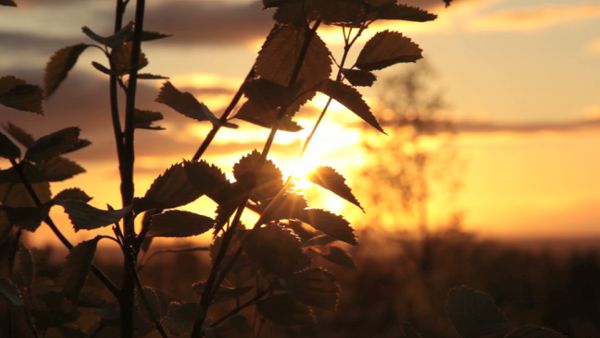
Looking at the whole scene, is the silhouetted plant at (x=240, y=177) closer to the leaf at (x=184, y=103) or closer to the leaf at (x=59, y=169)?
the leaf at (x=184, y=103)

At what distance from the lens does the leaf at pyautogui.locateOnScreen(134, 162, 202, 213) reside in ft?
5.69

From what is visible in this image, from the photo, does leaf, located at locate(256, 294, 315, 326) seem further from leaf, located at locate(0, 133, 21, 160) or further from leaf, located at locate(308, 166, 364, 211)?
leaf, located at locate(0, 133, 21, 160)

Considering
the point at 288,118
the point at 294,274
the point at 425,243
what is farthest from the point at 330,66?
the point at 425,243

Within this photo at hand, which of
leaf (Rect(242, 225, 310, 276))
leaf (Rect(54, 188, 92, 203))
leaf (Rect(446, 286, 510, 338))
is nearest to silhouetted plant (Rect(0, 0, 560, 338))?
leaf (Rect(242, 225, 310, 276))

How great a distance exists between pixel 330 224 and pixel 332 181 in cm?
9

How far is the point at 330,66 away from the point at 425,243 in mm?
14015

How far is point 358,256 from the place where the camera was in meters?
14.6

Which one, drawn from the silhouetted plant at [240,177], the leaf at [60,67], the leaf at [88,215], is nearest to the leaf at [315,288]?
the silhouetted plant at [240,177]

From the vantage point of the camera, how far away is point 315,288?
5.72 ft

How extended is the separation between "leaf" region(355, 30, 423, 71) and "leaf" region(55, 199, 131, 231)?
1.96 feet

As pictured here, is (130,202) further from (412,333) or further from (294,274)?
(412,333)

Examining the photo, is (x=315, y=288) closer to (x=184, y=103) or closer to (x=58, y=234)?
(x=184, y=103)

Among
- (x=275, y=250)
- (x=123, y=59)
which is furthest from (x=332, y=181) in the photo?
(x=123, y=59)

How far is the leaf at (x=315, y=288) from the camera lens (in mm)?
1717
